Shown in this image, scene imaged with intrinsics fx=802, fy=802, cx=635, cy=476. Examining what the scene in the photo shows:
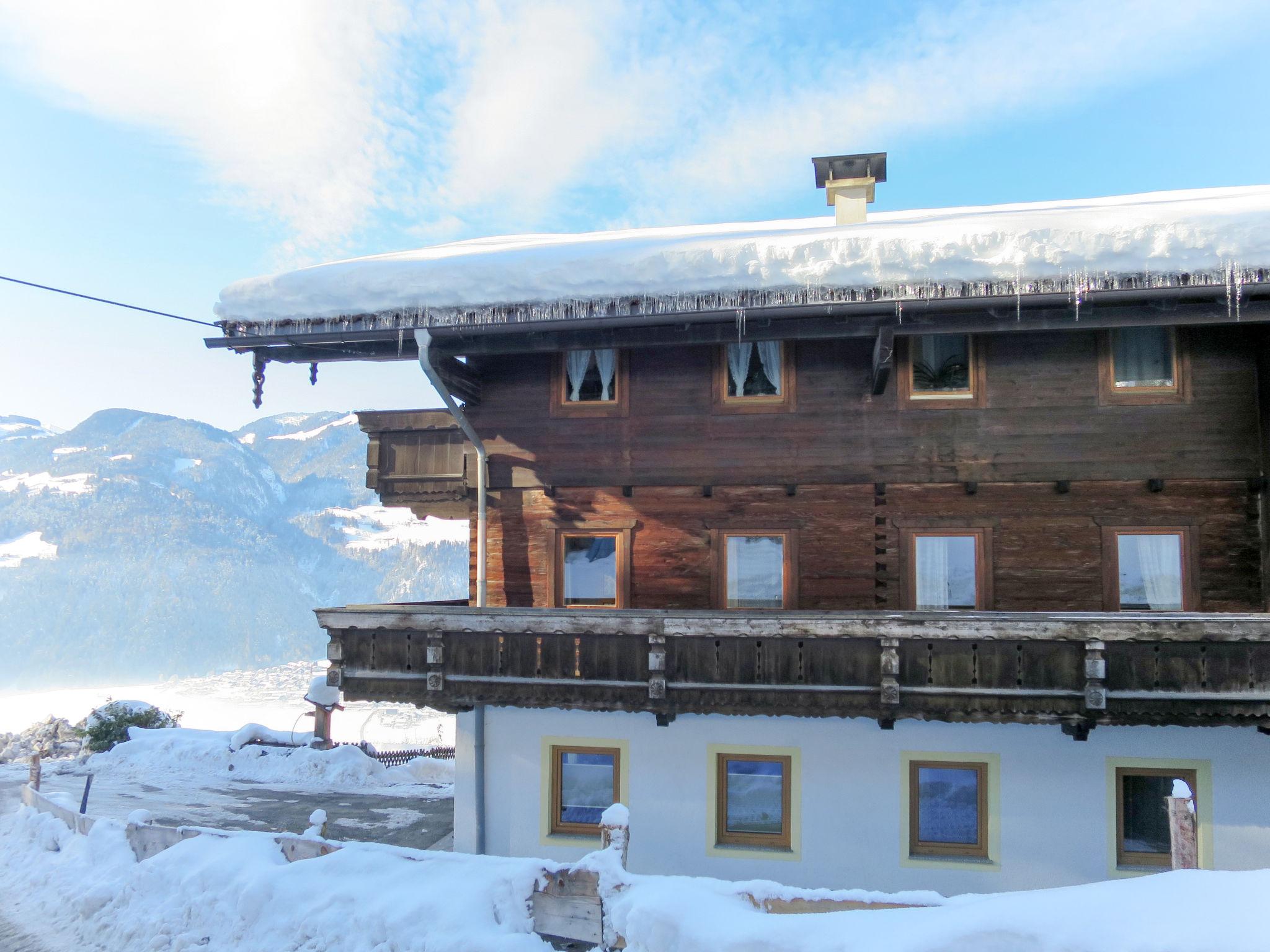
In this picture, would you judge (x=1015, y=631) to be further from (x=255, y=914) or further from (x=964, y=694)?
(x=255, y=914)

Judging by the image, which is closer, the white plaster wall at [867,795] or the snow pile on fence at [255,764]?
the white plaster wall at [867,795]

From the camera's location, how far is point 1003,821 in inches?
393

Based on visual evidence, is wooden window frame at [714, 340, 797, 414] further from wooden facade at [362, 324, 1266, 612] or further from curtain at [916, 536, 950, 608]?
curtain at [916, 536, 950, 608]

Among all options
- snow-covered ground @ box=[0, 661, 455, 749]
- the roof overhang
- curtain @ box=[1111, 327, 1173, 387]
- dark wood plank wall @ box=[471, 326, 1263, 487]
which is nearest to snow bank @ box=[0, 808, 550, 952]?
dark wood plank wall @ box=[471, 326, 1263, 487]

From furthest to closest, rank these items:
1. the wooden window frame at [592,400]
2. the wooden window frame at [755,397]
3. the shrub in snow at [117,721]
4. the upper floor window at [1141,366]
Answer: the shrub in snow at [117,721]
the wooden window frame at [592,400]
the wooden window frame at [755,397]
the upper floor window at [1141,366]

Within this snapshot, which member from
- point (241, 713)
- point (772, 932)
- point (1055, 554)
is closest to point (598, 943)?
point (772, 932)

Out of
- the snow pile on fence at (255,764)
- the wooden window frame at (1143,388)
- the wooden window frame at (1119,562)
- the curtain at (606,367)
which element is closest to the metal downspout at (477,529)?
the curtain at (606,367)

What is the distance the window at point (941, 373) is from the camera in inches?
457

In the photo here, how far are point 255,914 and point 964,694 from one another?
846 cm

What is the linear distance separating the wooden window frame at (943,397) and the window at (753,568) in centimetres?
264

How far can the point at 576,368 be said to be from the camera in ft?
41.4

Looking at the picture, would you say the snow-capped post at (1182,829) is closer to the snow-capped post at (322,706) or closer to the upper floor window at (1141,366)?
the upper floor window at (1141,366)

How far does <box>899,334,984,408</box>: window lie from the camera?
11.6 m

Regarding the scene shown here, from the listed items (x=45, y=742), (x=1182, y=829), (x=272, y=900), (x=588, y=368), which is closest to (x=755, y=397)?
(x=588, y=368)
